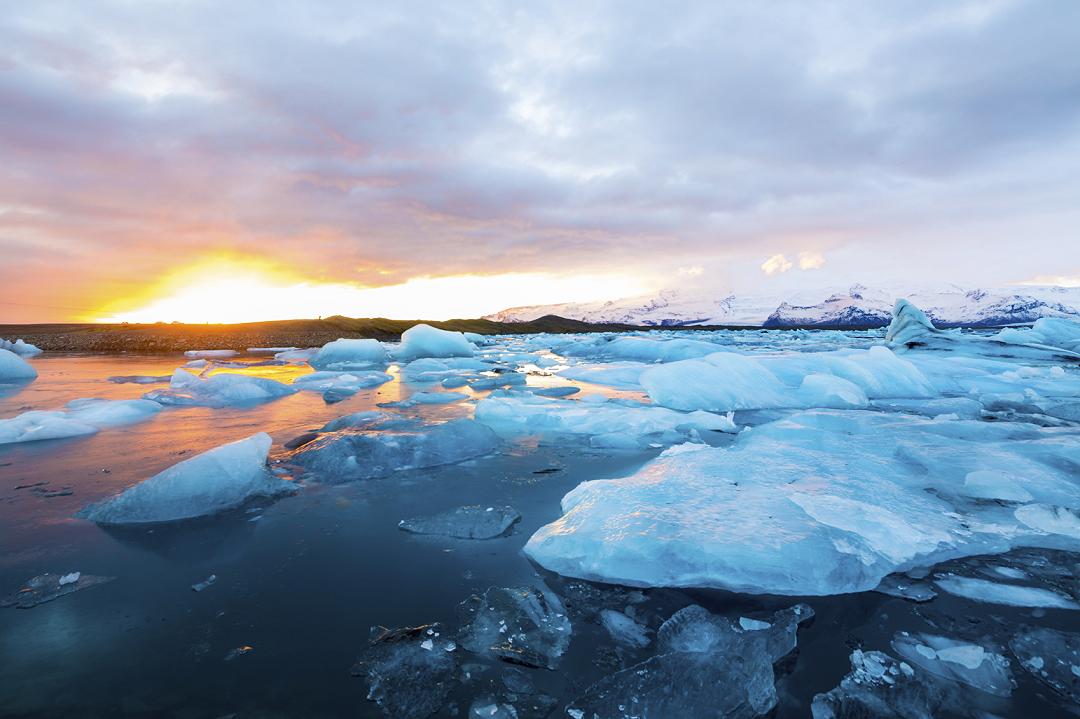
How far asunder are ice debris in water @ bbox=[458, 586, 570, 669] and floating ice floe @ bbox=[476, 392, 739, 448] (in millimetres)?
3389

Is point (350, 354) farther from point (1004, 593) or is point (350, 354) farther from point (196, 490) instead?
point (1004, 593)

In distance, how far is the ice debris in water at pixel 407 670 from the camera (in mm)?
1780

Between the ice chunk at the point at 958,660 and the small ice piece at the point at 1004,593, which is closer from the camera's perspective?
the ice chunk at the point at 958,660

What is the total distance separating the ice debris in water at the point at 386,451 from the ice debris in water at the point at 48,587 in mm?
1878

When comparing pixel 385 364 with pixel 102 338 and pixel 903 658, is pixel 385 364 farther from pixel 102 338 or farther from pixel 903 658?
pixel 102 338

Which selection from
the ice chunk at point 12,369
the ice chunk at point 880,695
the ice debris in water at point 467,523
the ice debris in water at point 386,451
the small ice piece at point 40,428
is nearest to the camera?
the ice chunk at point 880,695

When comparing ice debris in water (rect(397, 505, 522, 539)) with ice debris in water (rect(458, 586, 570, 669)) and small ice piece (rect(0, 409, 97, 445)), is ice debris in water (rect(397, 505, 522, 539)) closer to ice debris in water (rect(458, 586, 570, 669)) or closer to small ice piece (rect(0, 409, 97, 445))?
ice debris in water (rect(458, 586, 570, 669))

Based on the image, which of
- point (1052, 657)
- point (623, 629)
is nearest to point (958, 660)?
point (1052, 657)

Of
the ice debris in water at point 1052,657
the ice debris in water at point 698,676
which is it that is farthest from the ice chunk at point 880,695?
the ice debris in water at point 1052,657

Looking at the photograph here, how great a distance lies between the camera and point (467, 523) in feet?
11.0

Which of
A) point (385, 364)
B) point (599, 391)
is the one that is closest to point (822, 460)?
point (599, 391)

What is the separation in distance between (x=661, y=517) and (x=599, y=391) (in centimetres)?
726

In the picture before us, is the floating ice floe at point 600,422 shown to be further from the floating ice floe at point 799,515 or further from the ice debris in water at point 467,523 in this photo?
the ice debris in water at point 467,523

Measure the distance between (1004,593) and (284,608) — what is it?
3806 mm
